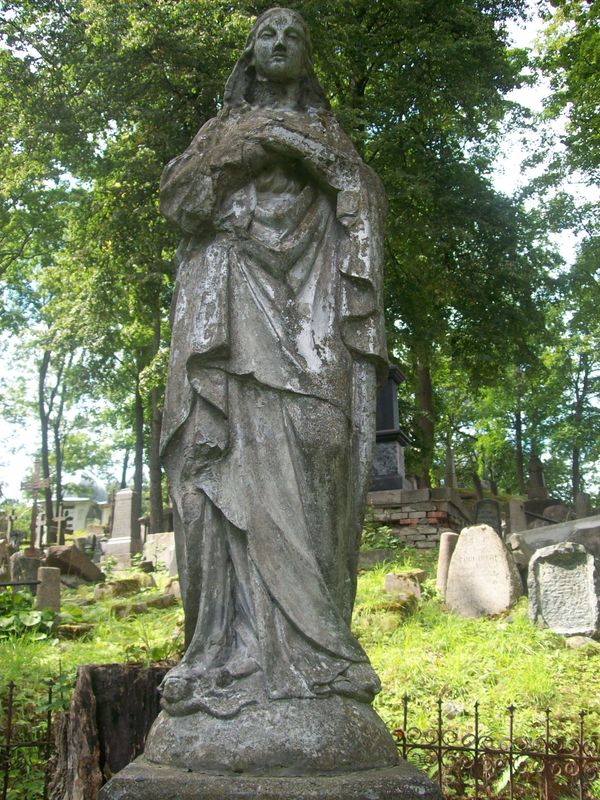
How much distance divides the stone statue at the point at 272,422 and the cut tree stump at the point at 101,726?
47.5 inches

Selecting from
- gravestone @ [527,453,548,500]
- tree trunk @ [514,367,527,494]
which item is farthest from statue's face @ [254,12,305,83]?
tree trunk @ [514,367,527,494]

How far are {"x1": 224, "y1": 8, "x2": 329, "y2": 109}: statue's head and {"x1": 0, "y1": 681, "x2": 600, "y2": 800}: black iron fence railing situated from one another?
355cm

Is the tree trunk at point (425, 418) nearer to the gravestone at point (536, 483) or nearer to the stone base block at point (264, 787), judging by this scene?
the gravestone at point (536, 483)

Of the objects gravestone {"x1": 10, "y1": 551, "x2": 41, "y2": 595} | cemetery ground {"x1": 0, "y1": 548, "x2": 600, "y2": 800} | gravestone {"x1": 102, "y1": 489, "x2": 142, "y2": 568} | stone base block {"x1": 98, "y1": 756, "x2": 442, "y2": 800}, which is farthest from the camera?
gravestone {"x1": 102, "y1": 489, "x2": 142, "y2": 568}

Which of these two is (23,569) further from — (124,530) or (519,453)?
(519,453)

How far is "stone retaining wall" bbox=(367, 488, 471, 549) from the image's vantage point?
17.0 m

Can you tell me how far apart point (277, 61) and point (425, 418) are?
59.8 ft

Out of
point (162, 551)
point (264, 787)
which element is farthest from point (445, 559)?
point (264, 787)

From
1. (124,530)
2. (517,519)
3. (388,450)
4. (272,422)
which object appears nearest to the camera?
(272,422)

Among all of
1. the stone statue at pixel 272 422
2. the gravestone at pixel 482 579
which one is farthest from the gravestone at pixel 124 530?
the stone statue at pixel 272 422

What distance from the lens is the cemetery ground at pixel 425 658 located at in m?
6.89

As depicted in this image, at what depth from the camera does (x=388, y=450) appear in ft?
61.0

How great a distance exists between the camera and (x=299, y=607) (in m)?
3.48

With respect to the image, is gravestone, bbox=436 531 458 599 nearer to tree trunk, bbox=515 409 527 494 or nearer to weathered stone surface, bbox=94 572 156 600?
weathered stone surface, bbox=94 572 156 600
